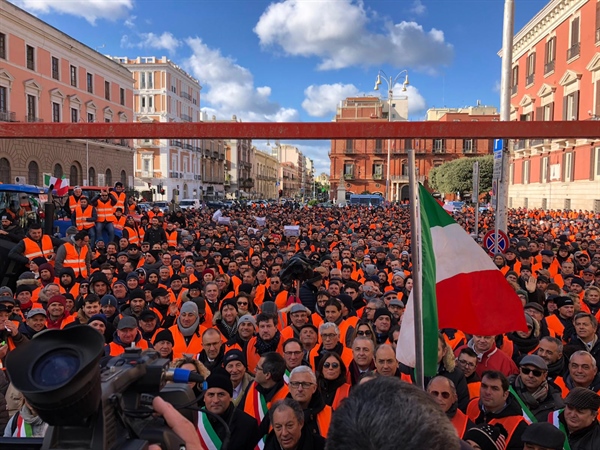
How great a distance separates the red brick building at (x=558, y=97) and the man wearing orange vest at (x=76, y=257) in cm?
2672

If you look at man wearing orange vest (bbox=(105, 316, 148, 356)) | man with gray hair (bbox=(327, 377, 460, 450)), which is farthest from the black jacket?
man with gray hair (bbox=(327, 377, 460, 450))

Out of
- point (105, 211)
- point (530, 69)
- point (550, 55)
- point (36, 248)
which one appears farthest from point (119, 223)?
point (530, 69)

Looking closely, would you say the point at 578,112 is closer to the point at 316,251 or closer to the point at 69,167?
the point at 316,251

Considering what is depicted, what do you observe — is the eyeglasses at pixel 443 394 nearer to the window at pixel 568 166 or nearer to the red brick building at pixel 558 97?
the red brick building at pixel 558 97

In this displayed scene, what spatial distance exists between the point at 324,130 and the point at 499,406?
4313 millimetres

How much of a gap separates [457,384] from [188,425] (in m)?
3.35

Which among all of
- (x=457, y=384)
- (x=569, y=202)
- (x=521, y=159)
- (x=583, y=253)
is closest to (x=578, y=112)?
(x=569, y=202)

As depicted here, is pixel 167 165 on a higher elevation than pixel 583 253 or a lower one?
higher

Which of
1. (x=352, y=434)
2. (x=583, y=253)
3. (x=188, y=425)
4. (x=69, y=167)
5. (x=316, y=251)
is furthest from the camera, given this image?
(x=69, y=167)

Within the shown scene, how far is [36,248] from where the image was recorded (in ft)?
33.1

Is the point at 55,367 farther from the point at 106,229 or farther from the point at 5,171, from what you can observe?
the point at 5,171


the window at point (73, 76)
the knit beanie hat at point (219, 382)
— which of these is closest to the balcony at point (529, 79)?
the window at point (73, 76)

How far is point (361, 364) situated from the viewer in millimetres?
5008

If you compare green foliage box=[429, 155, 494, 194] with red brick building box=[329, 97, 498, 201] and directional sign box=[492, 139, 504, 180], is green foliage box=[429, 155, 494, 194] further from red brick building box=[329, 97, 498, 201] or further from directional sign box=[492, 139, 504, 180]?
directional sign box=[492, 139, 504, 180]
